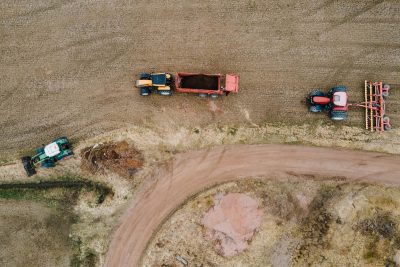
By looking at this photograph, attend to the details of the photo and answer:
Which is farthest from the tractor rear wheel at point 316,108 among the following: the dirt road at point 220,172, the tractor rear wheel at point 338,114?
the dirt road at point 220,172

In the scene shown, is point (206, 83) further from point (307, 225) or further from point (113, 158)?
point (307, 225)

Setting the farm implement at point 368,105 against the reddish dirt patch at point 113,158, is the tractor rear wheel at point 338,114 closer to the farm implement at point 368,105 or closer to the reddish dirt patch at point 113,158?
the farm implement at point 368,105

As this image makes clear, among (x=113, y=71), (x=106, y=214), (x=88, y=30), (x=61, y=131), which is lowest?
(x=106, y=214)

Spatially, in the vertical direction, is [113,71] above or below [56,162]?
above

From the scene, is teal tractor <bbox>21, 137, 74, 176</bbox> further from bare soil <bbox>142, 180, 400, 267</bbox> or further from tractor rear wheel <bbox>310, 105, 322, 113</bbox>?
tractor rear wheel <bbox>310, 105, 322, 113</bbox>

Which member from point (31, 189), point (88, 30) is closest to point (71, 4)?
point (88, 30)

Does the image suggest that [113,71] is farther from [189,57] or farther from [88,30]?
[189,57]

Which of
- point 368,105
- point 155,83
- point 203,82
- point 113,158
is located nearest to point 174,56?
point 155,83
